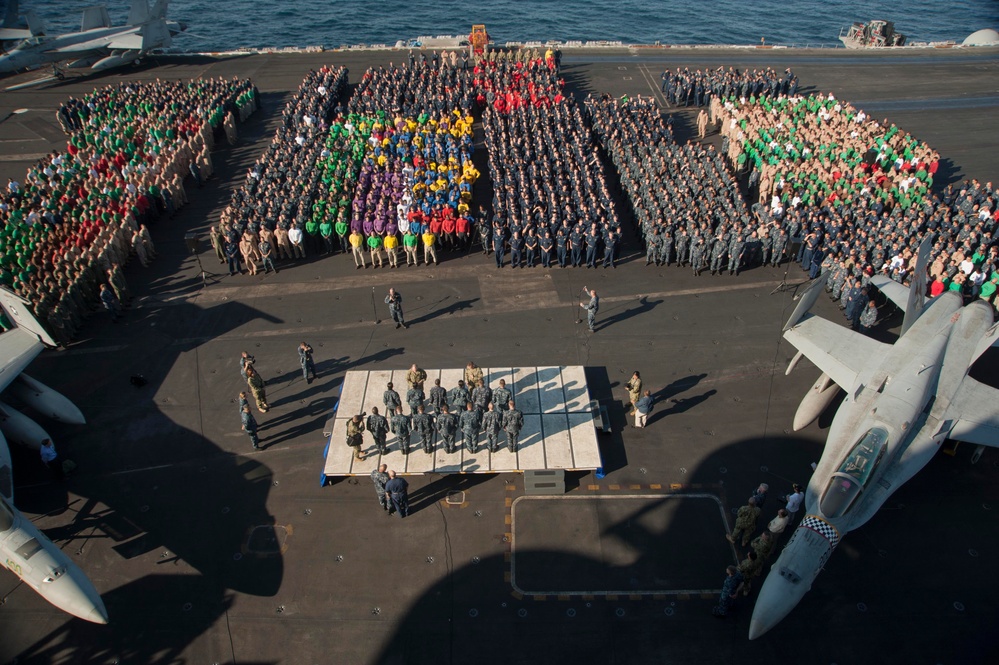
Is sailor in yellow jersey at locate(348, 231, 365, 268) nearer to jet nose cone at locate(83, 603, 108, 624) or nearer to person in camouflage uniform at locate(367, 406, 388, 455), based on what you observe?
person in camouflage uniform at locate(367, 406, 388, 455)

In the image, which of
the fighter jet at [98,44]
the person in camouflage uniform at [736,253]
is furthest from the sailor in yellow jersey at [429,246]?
the fighter jet at [98,44]

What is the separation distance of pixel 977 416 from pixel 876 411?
10.7 feet

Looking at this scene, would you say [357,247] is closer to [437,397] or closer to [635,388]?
[437,397]

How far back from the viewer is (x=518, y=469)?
52.8 feet

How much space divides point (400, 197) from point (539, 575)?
1737cm

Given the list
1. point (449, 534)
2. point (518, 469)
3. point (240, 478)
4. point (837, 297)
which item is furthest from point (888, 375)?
point (240, 478)

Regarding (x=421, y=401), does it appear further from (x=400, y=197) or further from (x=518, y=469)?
(x=400, y=197)

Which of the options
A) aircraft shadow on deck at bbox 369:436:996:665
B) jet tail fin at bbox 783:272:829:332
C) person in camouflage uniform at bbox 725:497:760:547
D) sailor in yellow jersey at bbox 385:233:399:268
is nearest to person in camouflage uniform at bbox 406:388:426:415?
aircraft shadow on deck at bbox 369:436:996:665

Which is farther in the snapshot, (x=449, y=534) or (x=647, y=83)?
(x=647, y=83)

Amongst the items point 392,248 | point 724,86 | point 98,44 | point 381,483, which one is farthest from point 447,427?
point 98,44

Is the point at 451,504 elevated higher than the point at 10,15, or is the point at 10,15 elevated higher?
the point at 10,15

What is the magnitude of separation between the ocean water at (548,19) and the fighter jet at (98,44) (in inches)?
808

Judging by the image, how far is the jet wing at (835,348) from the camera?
55.8ft

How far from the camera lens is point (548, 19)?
7831 cm
